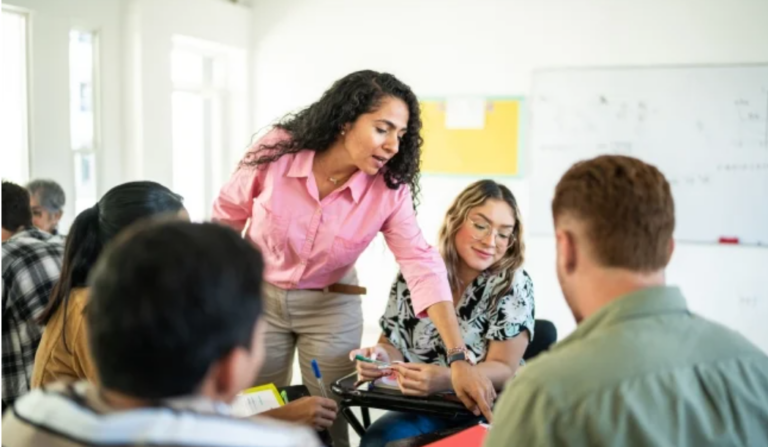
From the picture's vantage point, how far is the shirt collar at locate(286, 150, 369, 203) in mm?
2350

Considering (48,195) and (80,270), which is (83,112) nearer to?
(48,195)

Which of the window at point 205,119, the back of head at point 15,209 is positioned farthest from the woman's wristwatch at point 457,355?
the window at point 205,119

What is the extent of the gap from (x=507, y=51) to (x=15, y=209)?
11.3 ft

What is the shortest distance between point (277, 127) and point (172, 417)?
1.85m

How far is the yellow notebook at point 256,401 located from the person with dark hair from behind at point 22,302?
2.61 ft

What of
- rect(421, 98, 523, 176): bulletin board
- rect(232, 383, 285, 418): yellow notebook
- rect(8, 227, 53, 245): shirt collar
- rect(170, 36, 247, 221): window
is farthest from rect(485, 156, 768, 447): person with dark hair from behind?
rect(170, 36, 247, 221): window

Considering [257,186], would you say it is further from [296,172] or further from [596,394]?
[596,394]

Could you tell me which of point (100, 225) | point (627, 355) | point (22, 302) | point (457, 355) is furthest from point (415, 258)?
point (627, 355)

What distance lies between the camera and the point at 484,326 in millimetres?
2387

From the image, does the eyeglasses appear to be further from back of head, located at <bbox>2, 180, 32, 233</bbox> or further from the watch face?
back of head, located at <bbox>2, 180, 32, 233</bbox>

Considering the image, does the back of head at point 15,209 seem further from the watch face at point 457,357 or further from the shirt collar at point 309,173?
the watch face at point 457,357

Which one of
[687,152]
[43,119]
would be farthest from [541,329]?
[43,119]

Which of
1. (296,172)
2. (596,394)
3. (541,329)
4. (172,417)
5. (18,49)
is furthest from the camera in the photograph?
(18,49)

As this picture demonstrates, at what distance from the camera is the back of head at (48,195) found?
12.1 ft
